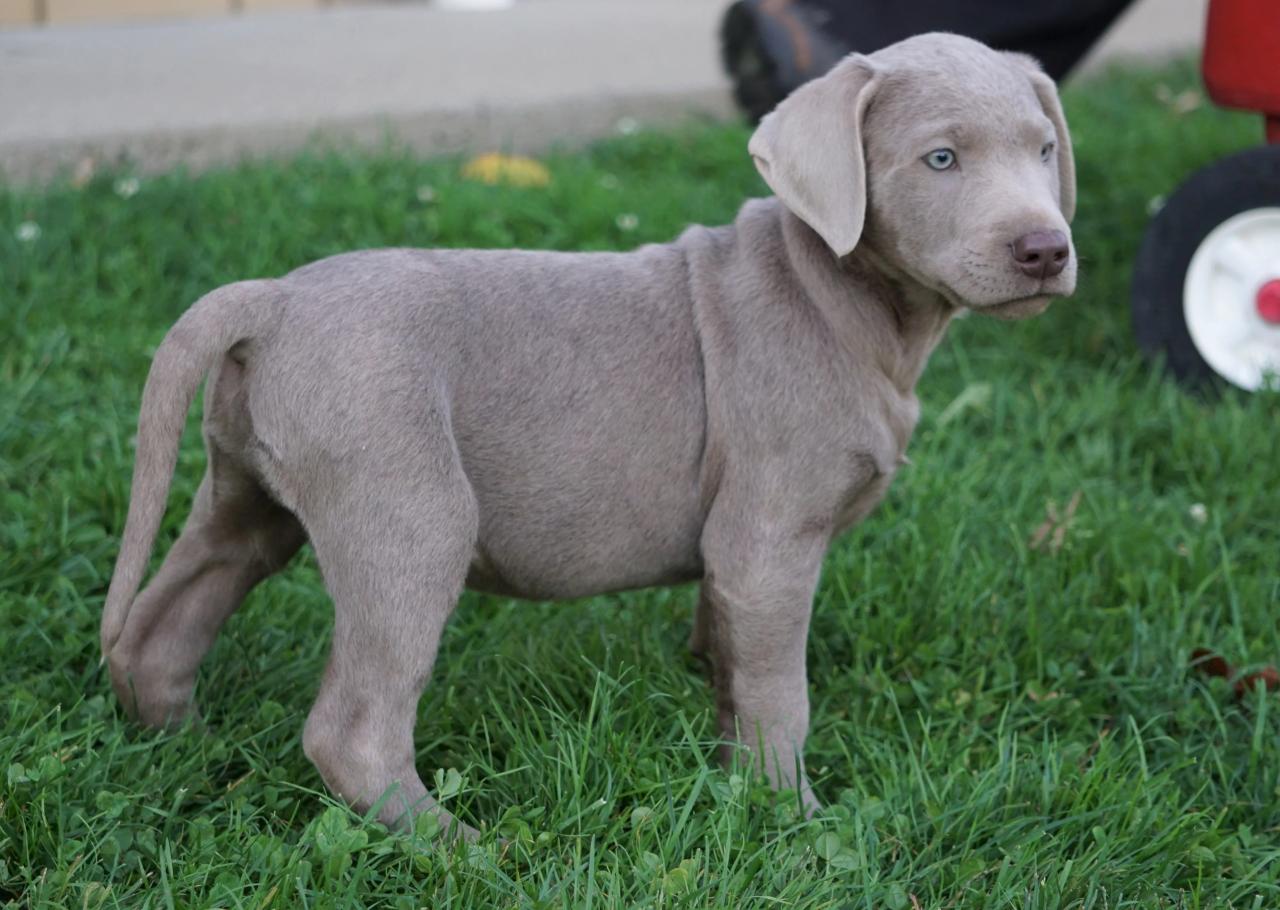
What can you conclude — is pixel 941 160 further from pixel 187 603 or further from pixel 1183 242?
pixel 1183 242

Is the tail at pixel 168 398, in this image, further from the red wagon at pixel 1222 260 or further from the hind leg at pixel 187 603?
the red wagon at pixel 1222 260

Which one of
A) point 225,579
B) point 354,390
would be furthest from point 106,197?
point 354,390

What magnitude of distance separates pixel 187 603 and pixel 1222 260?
10.0ft

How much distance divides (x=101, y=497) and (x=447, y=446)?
1328mm

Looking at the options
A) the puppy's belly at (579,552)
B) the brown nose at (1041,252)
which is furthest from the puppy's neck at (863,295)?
the puppy's belly at (579,552)

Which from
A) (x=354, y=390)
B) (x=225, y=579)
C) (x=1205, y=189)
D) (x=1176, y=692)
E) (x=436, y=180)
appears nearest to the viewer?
(x=354, y=390)

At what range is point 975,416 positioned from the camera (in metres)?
4.36

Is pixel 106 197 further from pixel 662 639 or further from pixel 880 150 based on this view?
pixel 880 150

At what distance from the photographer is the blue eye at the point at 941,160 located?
8.42ft

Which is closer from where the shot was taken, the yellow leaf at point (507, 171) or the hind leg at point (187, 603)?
the hind leg at point (187, 603)

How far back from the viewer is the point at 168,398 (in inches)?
94.3

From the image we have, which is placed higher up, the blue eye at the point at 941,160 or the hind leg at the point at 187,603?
the blue eye at the point at 941,160

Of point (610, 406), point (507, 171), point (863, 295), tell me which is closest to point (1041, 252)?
point (863, 295)

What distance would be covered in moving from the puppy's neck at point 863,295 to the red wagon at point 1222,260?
6.23 ft
